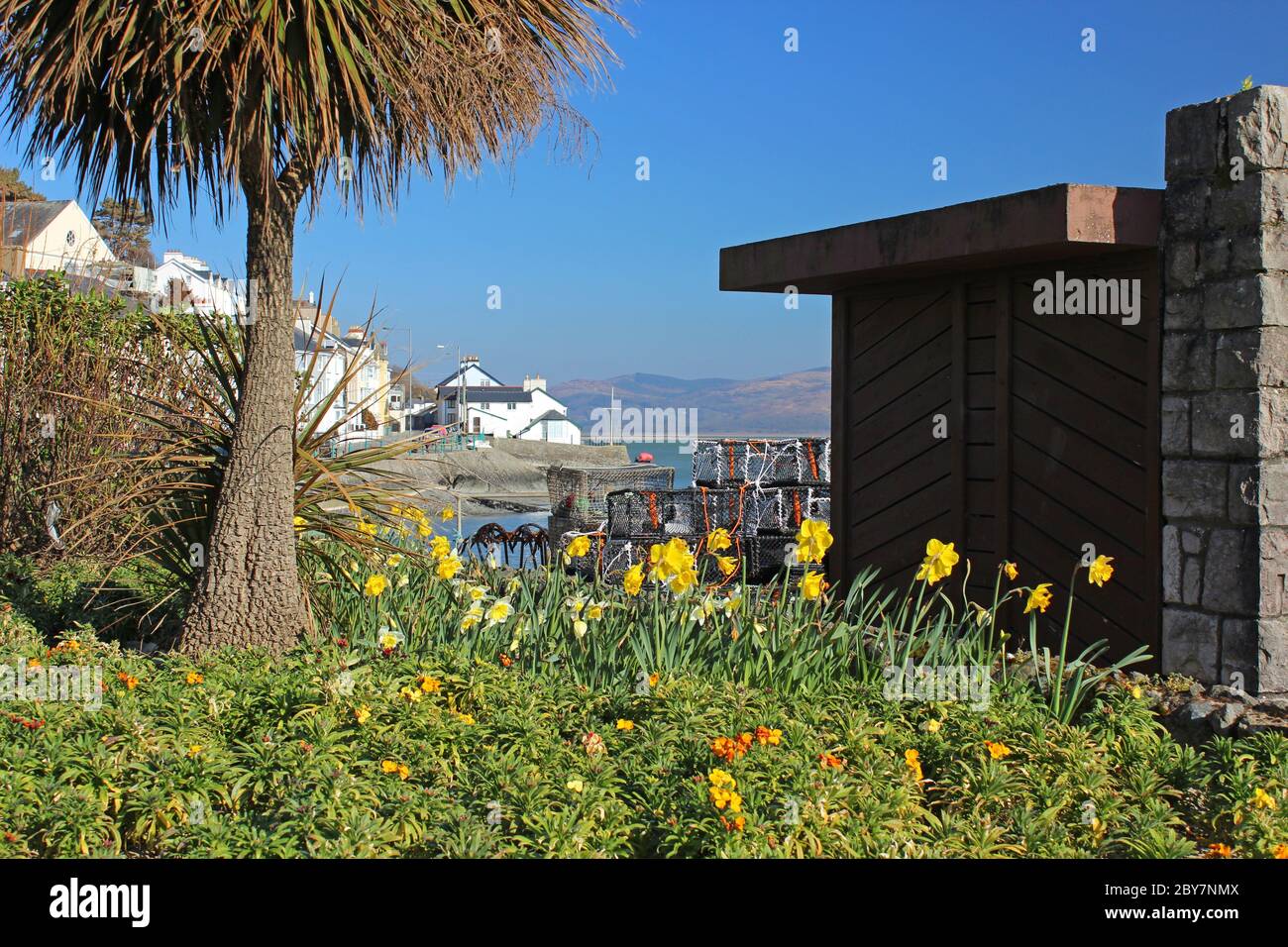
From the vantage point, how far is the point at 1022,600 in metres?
6.74

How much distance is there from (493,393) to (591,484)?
100 meters

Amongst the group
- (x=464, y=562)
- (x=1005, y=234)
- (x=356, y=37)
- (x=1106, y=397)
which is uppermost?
(x=356, y=37)

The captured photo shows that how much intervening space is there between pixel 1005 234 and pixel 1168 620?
85.3 inches

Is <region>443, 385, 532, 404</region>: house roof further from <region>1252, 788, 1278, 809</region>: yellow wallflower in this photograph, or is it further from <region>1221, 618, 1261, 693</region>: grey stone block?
<region>1252, 788, 1278, 809</region>: yellow wallflower

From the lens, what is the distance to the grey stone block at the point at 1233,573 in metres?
5.52

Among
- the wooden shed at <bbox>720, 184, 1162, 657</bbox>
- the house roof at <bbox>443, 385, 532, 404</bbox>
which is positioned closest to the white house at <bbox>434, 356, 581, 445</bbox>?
the house roof at <bbox>443, 385, 532, 404</bbox>

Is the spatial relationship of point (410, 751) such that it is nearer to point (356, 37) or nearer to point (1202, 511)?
point (356, 37)

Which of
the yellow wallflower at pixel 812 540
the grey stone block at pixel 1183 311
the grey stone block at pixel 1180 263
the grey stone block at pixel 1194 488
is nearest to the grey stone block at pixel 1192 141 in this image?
the grey stone block at pixel 1180 263

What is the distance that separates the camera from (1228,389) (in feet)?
18.2

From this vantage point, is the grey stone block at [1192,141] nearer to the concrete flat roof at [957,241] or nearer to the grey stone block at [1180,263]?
the concrete flat roof at [957,241]

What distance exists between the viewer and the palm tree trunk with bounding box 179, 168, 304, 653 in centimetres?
562

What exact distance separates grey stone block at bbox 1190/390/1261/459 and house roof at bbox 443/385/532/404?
102 metres


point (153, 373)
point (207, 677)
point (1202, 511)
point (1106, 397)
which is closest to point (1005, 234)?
point (1106, 397)

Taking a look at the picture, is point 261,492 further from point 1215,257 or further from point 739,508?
point 739,508
